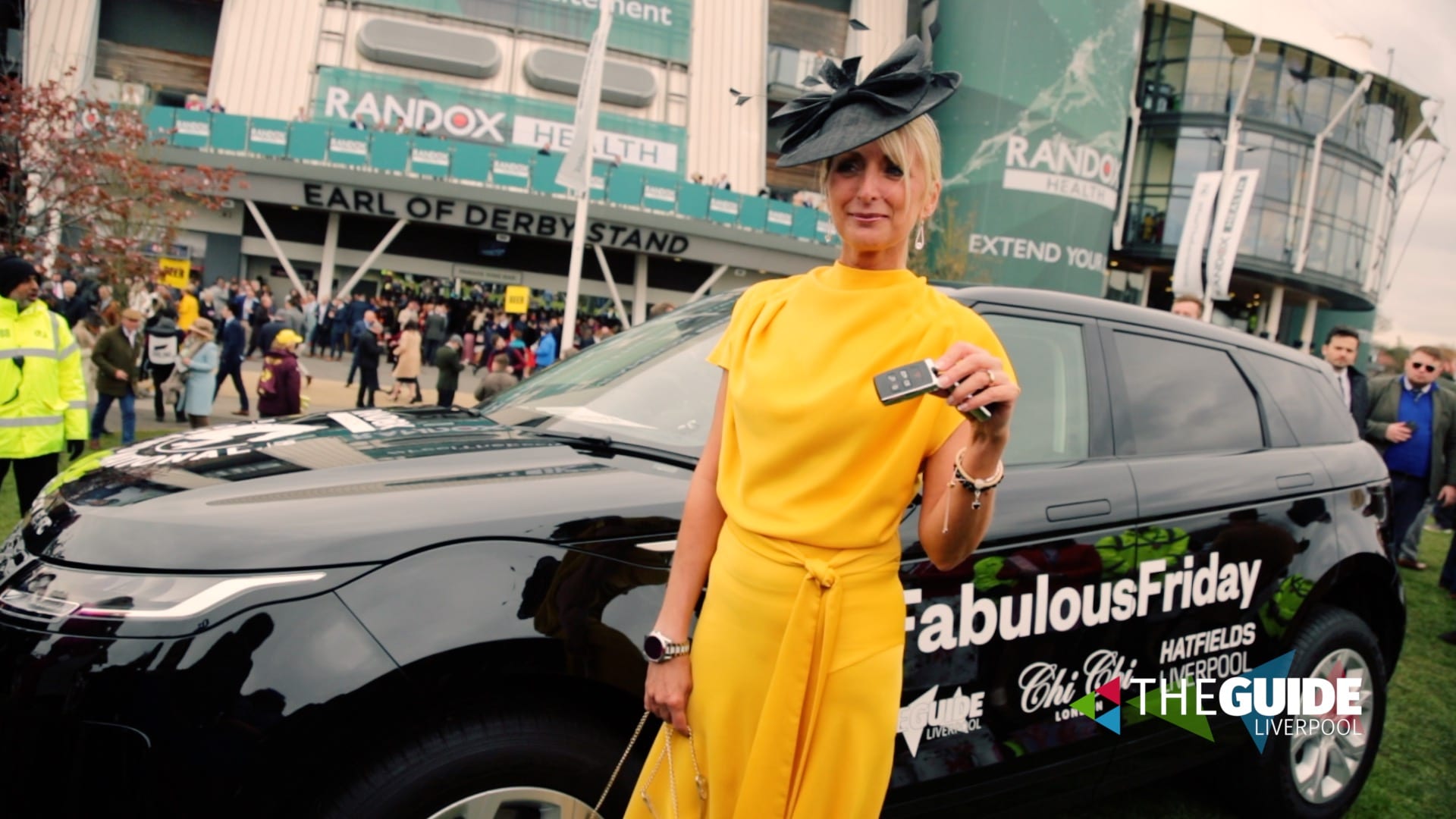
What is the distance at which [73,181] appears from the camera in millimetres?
12438

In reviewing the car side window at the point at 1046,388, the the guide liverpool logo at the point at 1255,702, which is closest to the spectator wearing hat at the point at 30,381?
the car side window at the point at 1046,388

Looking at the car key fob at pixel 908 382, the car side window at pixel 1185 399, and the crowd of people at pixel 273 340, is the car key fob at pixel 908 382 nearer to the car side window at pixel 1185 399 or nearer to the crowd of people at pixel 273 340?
the car side window at pixel 1185 399

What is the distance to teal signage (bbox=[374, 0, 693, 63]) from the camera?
27672 mm

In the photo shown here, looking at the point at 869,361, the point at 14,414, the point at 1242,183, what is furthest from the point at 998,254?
the point at 869,361

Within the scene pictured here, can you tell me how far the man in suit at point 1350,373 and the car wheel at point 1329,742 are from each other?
446cm

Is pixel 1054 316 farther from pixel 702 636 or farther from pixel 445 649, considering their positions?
pixel 445 649

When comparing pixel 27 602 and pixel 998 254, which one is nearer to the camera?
pixel 27 602

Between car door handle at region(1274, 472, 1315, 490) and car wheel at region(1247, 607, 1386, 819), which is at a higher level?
car door handle at region(1274, 472, 1315, 490)

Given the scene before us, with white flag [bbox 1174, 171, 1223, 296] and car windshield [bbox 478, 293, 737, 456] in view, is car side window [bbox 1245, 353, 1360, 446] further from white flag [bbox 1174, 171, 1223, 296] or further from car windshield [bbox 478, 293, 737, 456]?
white flag [bbox 1174, 171, 1223, 296]

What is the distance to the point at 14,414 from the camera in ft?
17.1

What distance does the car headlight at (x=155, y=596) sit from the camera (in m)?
1.60

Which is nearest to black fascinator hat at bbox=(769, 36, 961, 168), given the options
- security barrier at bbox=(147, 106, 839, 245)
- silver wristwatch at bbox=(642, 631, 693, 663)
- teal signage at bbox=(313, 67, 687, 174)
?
silver wristwatch at bbox=(642, 631, 693, 663)

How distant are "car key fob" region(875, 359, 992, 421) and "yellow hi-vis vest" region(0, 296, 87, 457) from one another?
5766 mm

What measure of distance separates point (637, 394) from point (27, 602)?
1430 millimetres
